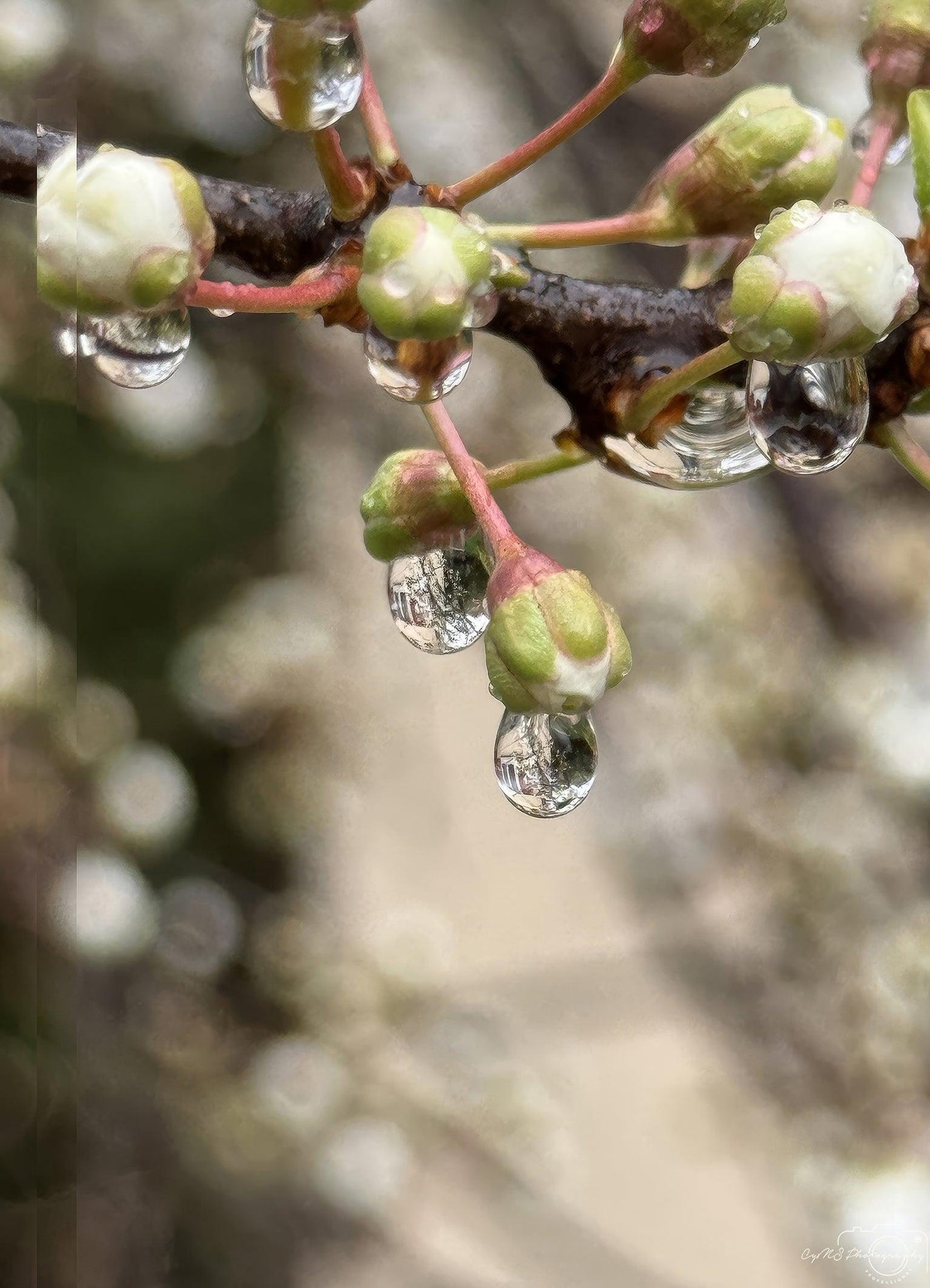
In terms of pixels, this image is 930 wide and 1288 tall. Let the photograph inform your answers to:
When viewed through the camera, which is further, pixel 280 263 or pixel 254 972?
pixel 254 972

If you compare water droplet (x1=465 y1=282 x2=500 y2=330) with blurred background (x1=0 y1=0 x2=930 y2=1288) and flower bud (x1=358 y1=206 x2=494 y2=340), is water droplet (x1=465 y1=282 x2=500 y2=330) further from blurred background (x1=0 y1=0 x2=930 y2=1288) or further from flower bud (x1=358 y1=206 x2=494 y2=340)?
blurred background (x1=0 y1=0 x2=930 y2=1288)

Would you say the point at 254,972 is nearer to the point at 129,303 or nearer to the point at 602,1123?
the point at 602,1123

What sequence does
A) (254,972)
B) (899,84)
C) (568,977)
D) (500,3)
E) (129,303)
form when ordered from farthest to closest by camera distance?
(568,977), (254,972), (500,3), (899,84), (129,303)

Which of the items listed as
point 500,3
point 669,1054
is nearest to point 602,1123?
point 669,1054

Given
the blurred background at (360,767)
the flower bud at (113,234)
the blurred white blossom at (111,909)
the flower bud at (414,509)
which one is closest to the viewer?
the flower bud at (113,234)

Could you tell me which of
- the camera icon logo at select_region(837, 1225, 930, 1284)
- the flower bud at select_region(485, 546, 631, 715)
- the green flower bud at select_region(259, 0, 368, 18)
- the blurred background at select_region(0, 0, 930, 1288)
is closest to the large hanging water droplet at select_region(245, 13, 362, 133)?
the green flower bud at select_region(259, 0, 368, 18)

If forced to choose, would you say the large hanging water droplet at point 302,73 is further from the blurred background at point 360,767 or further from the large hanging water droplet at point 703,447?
the blurred background at point 360,767

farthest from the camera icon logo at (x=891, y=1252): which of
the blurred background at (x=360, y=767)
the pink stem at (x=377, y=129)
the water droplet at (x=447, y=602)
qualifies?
the pink stem at (x=377, y=129)
